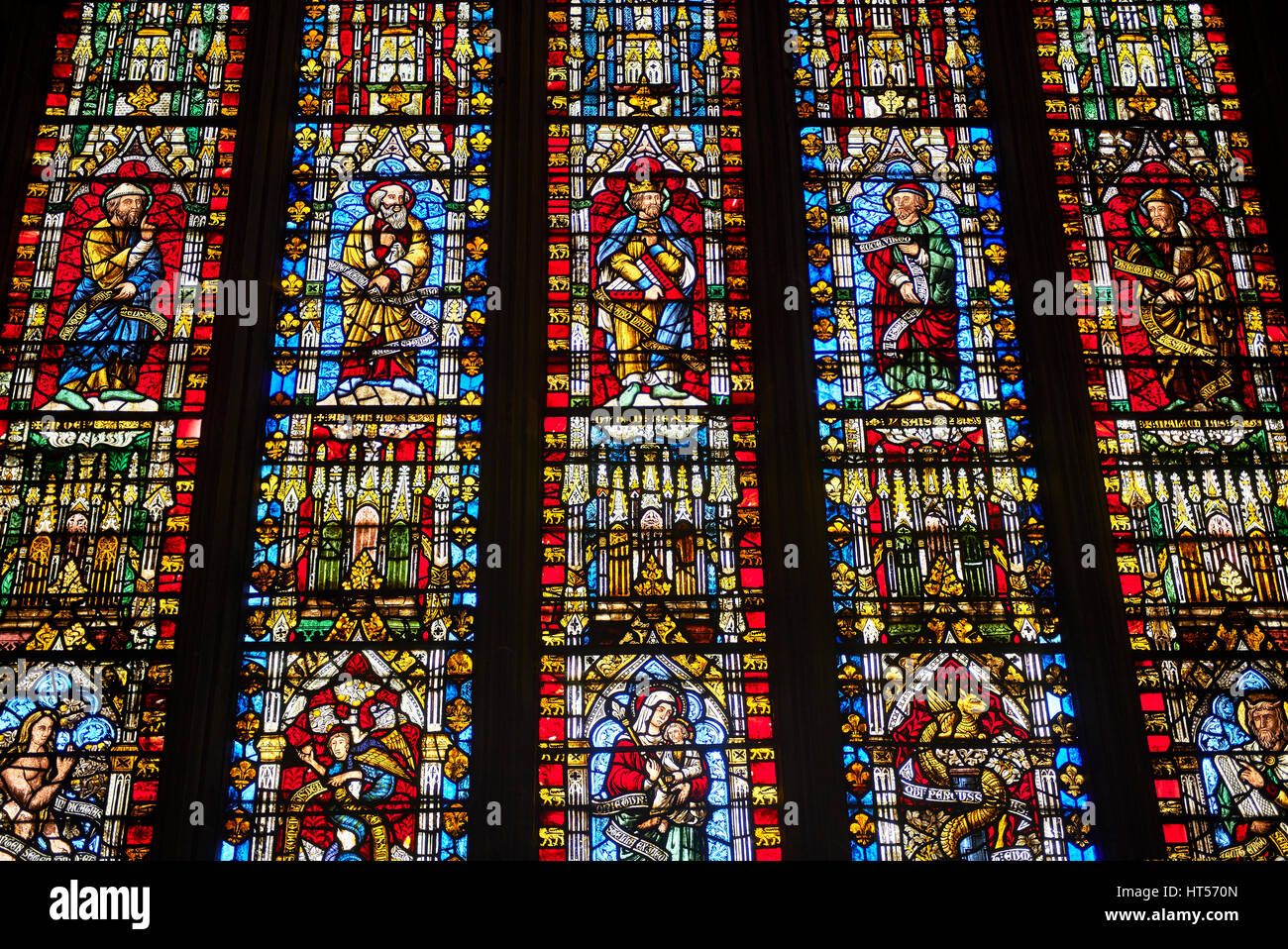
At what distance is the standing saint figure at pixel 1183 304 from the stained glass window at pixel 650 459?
2.13m

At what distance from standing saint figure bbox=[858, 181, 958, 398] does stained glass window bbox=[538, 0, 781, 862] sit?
0.71 meters

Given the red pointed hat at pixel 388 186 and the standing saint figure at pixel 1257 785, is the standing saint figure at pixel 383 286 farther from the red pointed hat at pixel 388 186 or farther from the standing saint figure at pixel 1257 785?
the standing saint figure at pixel 1257 785

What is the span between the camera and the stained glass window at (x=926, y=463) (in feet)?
27.2

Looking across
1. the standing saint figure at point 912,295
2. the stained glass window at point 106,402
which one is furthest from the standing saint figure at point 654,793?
the standing saint figure at point 912,295

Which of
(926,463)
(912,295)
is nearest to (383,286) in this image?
(912,295)

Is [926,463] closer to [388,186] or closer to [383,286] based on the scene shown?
[383,286]

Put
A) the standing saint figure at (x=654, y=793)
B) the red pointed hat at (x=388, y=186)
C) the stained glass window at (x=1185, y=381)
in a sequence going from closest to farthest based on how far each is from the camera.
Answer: the standing saint figure at (x=654, y=793), the stained glass window at (x=1185, y=381), the red pointed hat at (x=388, y=186)

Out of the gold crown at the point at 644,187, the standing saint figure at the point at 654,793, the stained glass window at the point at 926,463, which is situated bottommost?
the standing saint figure at the point at 654,793

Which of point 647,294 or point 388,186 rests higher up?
point 388,186

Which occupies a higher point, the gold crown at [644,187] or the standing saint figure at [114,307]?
the gold crown at [644,187]

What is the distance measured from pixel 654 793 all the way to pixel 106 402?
3.41 meters

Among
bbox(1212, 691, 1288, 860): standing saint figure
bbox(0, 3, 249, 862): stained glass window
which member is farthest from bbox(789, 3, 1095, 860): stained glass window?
bbox(0, 3, 249, 862): stained glass window

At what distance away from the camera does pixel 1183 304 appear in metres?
9.57

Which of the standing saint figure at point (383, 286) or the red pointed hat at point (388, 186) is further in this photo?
the red pointed hat at point (388, 186)
